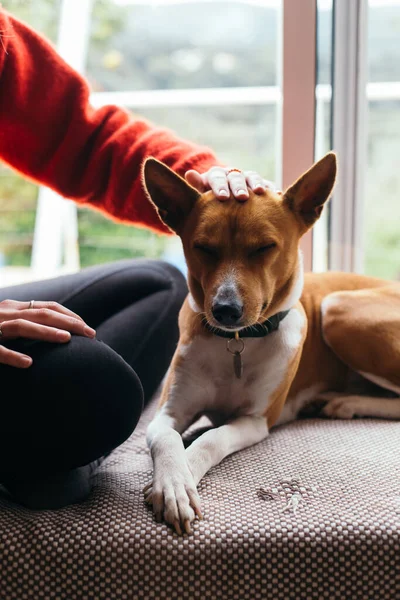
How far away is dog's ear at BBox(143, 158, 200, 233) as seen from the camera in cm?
146

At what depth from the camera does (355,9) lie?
7.42 feet

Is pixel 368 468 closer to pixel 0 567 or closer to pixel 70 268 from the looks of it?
pixel 0 567

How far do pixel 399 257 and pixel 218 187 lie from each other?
5.32 feet

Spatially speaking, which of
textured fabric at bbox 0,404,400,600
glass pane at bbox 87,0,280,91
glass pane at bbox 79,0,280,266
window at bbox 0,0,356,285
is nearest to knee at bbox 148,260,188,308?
textured fabric at bbox 0,404,400,600

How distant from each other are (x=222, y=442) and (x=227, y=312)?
275 mm

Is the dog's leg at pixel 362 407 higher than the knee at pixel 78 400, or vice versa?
the knee at pixel 78 400

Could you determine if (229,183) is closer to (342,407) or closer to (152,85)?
(342,407)

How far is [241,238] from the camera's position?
1.39 meters

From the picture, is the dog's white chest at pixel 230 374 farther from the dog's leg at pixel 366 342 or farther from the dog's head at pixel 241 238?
the dog's leg at pixel 366 342

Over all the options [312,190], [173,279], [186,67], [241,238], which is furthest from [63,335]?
[186,67]

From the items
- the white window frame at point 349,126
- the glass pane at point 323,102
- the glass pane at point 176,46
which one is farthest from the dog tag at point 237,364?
the glass pane at point 176,46

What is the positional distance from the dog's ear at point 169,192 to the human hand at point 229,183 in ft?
0.19

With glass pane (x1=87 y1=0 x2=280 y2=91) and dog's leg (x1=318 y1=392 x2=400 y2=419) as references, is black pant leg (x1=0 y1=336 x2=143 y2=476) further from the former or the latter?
glass pane (x1=87 y1=0 x2=280 y2=91)

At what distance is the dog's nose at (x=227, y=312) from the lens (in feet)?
4.27
